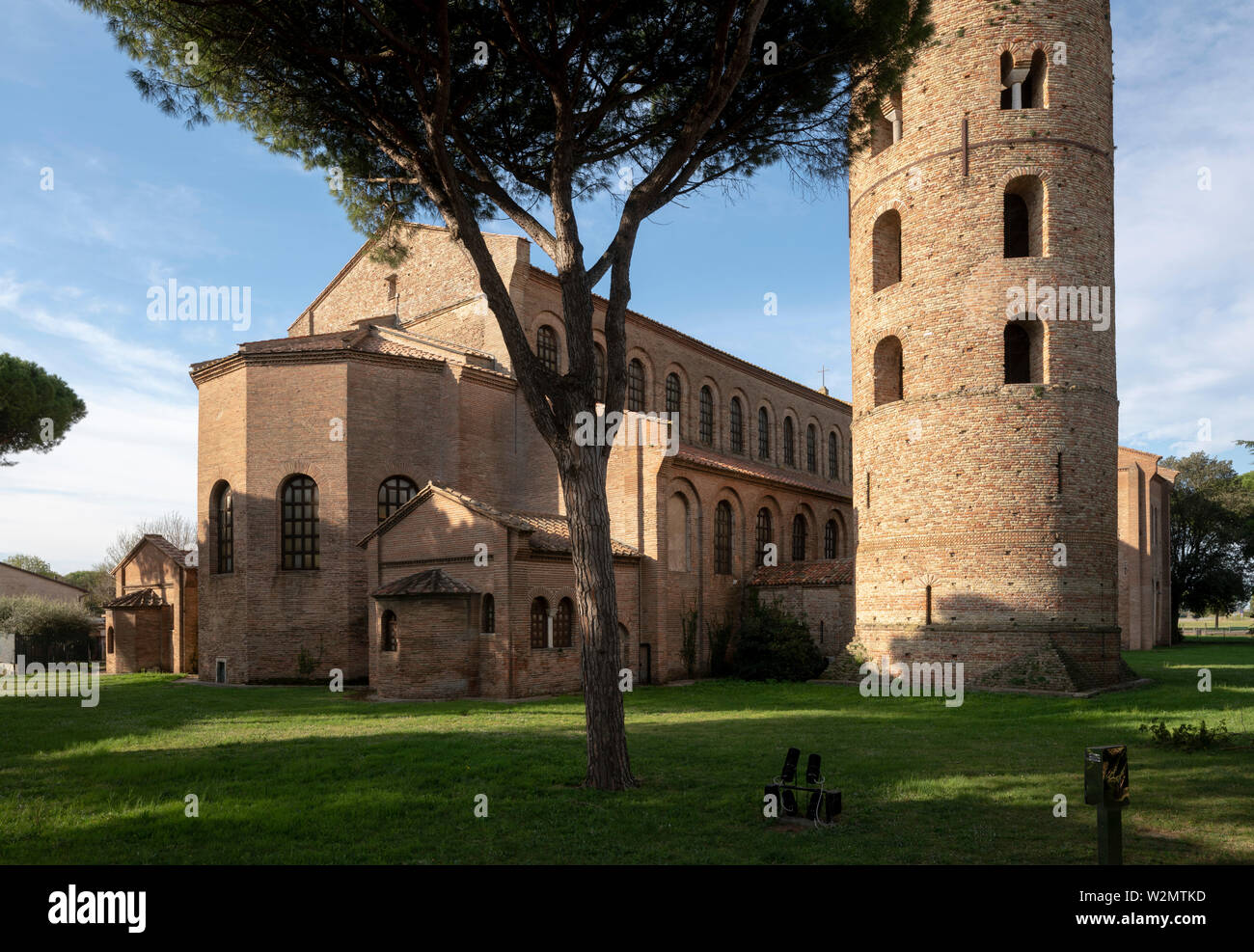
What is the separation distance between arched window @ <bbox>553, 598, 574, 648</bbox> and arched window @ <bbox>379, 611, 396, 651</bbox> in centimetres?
375

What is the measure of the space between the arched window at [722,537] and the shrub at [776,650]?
69.6 inches

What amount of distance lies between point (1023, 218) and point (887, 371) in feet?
16.8

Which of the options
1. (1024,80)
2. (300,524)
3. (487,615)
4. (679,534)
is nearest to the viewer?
(487,615)

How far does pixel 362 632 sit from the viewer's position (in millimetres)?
23359

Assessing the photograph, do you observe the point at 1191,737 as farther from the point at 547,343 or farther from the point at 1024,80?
the point at 547,343

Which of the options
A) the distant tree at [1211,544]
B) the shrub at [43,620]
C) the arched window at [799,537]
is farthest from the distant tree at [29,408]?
the distant tree at [1211,544]

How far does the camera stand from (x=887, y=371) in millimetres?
22516

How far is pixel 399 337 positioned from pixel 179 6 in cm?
1534

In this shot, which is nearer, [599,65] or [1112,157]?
[599,65]

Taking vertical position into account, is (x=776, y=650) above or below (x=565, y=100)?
below

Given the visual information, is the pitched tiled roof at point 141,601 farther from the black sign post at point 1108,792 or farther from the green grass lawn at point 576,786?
the black sign post at point 1108,792

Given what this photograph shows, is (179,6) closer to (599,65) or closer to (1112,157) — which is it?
(599,65)

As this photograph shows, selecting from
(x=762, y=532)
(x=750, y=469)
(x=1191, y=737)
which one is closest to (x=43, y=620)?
(x=750, y=469)
